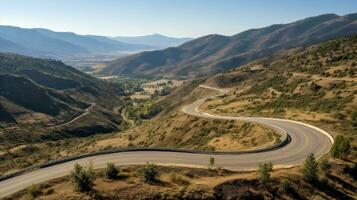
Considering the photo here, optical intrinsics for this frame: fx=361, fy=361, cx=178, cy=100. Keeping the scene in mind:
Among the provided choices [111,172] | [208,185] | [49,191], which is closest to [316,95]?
[208,185]

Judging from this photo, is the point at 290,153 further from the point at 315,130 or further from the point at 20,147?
the point at 20,147

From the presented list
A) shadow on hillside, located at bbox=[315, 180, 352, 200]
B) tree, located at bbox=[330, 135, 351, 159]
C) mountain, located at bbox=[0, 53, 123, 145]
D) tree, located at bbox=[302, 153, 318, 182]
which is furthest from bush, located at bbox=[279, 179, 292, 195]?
mountain, located at bbox=[0, 53, 123, 145]

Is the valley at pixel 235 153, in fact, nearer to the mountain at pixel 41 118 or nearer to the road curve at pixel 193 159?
the road curve at pixel 193 159

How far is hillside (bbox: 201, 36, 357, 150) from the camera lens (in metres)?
72.1

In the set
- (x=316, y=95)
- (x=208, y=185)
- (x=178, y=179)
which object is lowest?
(x=178, y=179)

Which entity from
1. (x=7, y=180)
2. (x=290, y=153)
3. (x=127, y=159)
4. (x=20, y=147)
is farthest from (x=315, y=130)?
(x=20, y=147)

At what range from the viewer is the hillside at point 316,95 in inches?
2837

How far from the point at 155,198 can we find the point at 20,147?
91770 mm

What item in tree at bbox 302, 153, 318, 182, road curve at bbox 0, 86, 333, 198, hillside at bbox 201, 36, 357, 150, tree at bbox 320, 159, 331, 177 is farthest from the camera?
hillside at bbox 201, 36, 357, 150

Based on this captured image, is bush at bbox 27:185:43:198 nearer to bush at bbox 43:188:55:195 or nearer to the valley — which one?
the valley

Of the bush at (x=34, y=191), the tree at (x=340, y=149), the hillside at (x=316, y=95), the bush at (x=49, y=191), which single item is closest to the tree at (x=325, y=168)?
the tree at (x=340, y=149)

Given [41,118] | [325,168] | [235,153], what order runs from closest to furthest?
[325,168] → [235,153] → [41,118]

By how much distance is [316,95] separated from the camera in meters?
93.9

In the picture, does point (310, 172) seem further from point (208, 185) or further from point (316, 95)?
point (316, 95)
